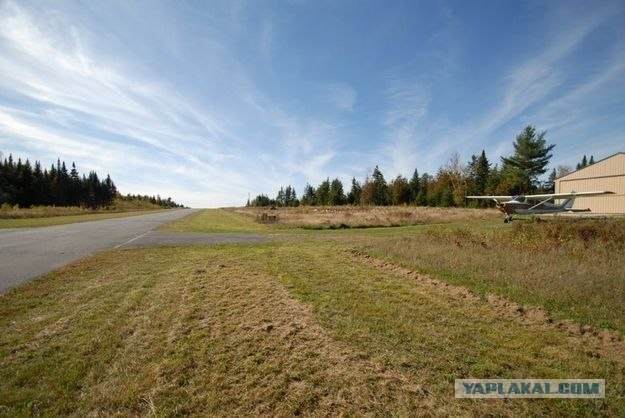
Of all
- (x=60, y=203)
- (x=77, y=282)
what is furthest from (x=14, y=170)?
(x=77, y=282)

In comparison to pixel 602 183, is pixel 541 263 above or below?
below

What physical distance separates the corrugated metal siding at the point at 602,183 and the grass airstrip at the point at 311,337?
2190 centimetres

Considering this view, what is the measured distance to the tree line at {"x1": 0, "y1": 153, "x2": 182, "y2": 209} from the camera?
65.4 m

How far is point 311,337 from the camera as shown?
436 cm

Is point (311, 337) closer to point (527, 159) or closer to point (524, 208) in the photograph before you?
point (524, 208)

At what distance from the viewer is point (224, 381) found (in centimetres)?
327

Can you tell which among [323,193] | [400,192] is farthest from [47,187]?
[400,192]

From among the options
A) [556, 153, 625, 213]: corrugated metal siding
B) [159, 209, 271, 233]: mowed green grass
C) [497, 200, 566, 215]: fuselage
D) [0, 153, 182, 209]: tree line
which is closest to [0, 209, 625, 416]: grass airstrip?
[159, 209, 271, 233]: mowed green grass

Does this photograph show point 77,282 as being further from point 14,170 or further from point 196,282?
point 14,170

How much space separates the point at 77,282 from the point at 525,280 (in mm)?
10961

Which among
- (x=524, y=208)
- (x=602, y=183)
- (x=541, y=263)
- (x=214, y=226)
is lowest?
(x=541, y=263)

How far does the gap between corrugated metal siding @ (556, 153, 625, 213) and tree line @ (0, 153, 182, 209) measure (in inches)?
3140

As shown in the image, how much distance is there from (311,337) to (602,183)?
32175mm

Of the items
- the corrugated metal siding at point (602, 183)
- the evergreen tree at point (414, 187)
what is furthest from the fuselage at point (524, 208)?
the evergreen tree at point (414, 187)
